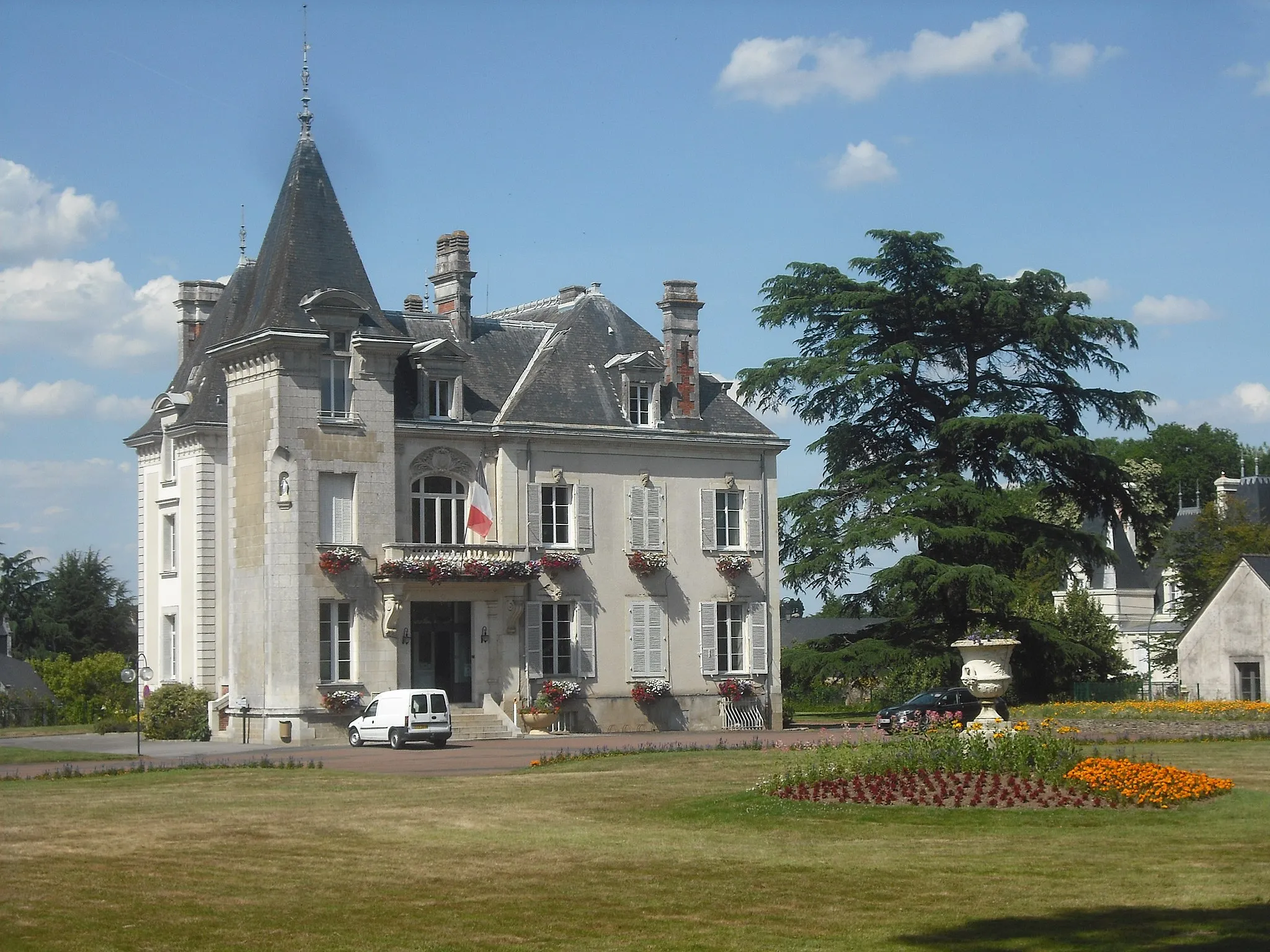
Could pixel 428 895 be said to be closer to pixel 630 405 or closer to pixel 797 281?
pixel 630 405

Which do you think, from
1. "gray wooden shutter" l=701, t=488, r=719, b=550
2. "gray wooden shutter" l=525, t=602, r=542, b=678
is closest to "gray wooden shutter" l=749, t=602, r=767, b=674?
"gray wooden shutter" l=701, t=488, r=719, b=550

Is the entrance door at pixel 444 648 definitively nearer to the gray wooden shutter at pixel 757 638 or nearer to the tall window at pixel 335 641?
the tall window at pixel 335 641

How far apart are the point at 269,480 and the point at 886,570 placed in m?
15.6

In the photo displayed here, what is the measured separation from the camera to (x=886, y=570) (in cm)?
4438

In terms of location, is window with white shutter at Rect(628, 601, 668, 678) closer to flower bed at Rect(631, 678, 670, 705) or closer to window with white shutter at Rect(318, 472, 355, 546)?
flower bed at Rect(631, 678, 670, 705)

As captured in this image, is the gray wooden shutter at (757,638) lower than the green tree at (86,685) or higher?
higher

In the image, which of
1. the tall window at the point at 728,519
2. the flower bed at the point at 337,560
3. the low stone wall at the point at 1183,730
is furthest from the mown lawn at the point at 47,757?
the low stone wall at the point at 1183,730

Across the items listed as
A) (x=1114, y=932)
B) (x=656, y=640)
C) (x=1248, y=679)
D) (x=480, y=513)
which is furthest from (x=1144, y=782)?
(x=1248, y=679)

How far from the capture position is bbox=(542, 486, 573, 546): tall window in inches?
1698

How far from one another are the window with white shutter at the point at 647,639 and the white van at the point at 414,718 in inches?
318

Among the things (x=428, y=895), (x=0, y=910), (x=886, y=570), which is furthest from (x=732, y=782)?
(x=886, y=570)

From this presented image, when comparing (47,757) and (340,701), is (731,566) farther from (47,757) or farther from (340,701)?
(47,757)

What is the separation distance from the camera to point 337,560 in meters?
39.0

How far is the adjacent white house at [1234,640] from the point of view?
4403 centimetres
